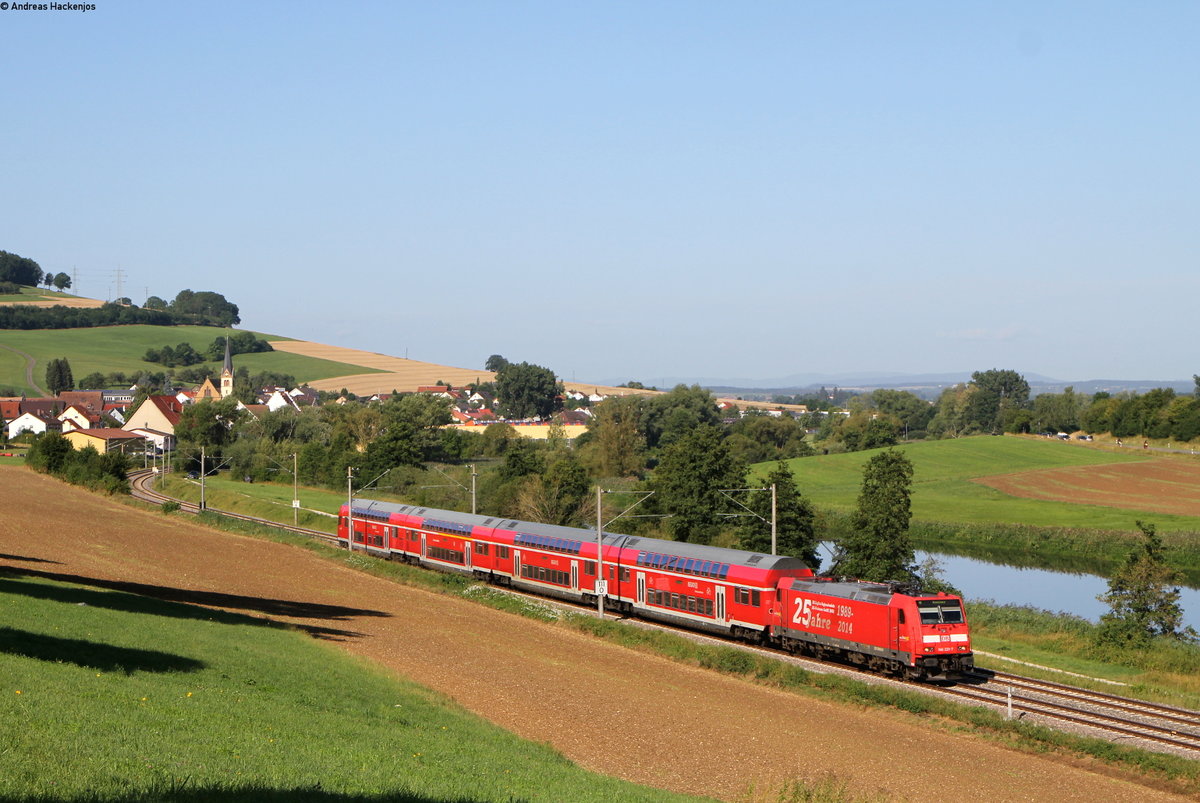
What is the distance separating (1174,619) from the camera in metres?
45.8

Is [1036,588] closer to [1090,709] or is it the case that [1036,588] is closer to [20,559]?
[1090,709]

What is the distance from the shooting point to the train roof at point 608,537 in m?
39.3

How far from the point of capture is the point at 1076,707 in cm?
3122

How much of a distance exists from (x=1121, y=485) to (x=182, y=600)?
94.9 meters

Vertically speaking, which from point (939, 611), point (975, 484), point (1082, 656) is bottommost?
point (1082, 656)

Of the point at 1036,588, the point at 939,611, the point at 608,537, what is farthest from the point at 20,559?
the point at 1036,588

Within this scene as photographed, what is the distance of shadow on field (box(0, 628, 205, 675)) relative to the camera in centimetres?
2292

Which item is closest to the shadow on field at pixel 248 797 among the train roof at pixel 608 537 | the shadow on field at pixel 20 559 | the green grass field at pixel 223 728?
the green grass field at pixel 223 728

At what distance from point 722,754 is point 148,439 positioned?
129 meters

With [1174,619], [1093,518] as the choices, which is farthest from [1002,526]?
[1174,619]

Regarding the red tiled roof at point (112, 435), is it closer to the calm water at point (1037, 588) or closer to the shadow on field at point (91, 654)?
the calm water at point (1037, 588)

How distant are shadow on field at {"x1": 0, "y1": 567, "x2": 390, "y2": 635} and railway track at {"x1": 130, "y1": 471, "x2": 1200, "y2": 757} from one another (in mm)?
16846

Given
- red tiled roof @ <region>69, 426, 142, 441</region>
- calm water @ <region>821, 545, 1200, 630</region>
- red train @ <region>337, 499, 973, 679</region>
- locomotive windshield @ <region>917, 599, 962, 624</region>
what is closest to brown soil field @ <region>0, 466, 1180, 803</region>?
red train @ <region>337, 499, 973, 679</region>

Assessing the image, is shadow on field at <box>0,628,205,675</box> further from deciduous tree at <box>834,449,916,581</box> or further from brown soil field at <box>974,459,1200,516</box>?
brown soil field at <box>974,459,1200,516</box>
